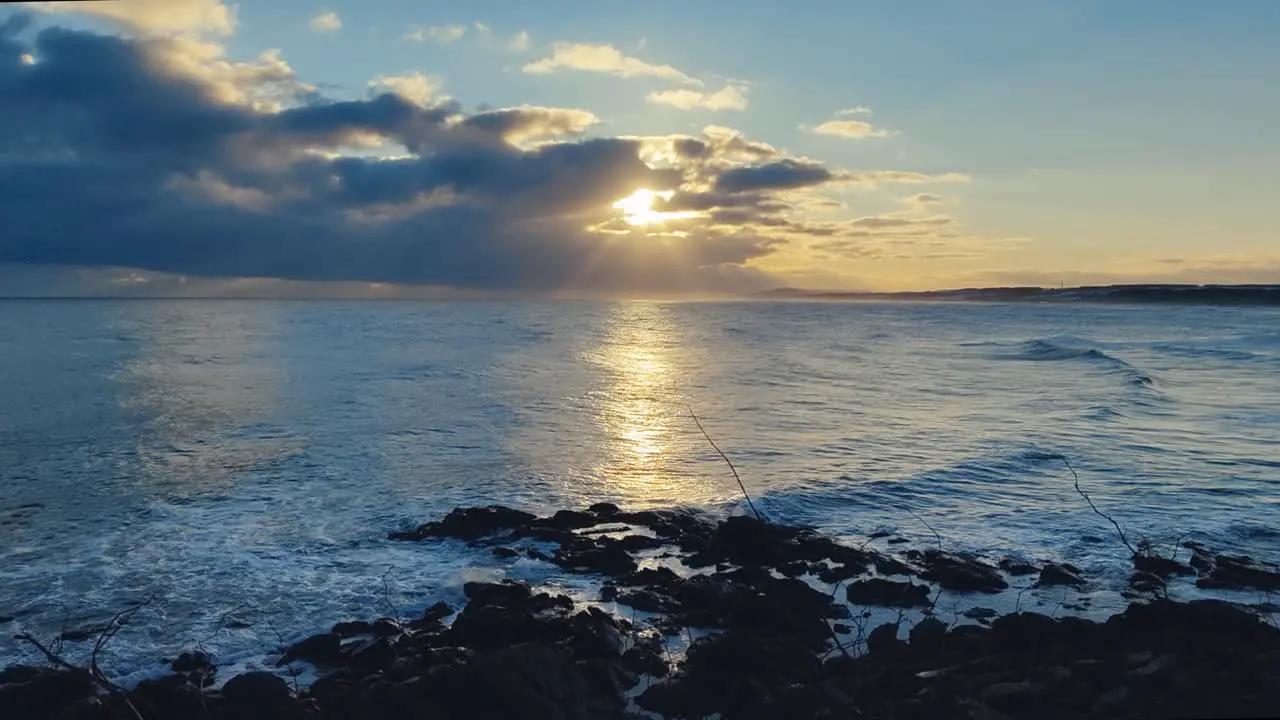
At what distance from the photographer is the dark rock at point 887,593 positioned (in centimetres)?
920

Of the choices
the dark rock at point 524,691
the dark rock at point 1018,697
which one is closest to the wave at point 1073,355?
the dark rock at point 1018,697

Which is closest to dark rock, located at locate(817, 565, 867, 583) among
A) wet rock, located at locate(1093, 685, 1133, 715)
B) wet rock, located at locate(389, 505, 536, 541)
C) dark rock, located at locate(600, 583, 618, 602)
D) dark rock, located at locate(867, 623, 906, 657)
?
dark rock, located at locate(867, 623, 906, 657)

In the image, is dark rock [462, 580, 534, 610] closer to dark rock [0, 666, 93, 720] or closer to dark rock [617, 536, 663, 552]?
dark rock [617, 536, 663, 552]

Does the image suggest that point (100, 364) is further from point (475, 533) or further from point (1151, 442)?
point (1151, 442)

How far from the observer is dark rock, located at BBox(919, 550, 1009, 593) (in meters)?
9.67

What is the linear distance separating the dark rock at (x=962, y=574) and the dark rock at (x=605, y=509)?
15.3 feet

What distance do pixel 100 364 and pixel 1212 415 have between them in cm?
4198

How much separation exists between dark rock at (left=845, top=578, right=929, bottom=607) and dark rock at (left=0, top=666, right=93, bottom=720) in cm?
730

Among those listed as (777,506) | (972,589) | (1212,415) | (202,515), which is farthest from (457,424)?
(1212,415)

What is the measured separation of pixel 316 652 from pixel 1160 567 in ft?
31.5

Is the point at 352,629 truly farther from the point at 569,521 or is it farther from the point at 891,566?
the point at 891,566

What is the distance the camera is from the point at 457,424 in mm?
22297

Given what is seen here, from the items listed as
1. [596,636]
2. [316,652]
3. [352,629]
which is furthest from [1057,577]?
[316,652]

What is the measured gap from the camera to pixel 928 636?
779 centimetres
